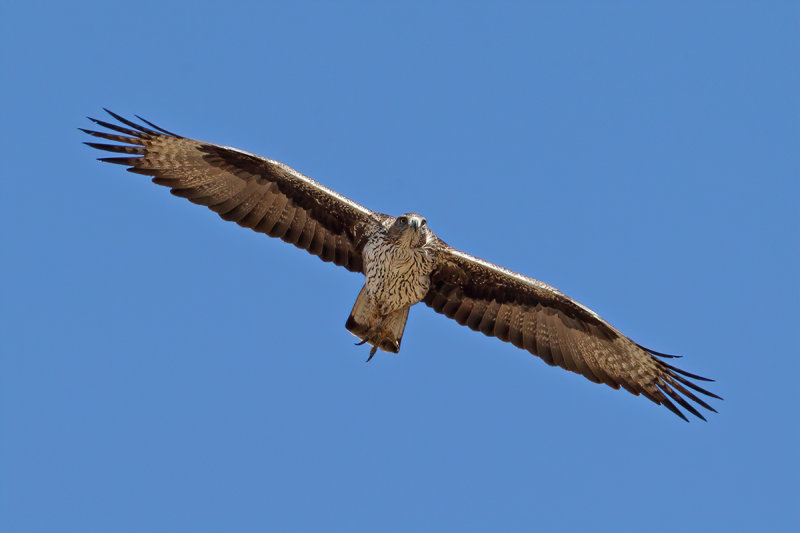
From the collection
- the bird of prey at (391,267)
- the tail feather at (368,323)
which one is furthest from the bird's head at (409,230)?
the tail feather at (368,323)

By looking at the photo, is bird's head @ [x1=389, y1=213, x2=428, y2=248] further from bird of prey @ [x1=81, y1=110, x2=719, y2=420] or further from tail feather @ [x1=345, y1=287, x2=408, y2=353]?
tail feather @ [x1=345, y1=287, x2=408, y2=353]

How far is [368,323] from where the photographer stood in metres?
13.7

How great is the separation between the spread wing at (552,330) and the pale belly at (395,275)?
0.76 metres

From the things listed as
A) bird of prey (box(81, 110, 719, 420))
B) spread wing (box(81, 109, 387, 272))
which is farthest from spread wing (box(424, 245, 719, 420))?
spread wing (box(81, 109, 387, 272))

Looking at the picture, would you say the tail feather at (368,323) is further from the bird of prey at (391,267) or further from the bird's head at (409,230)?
the bird's head at (409,230)

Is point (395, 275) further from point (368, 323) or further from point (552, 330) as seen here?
point (552, 330)

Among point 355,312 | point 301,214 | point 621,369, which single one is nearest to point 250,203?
point 301,214

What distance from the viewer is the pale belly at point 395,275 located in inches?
515

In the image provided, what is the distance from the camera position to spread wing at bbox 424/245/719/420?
14164 millimetres

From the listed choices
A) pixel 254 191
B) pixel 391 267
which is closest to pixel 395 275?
pixel 391 267

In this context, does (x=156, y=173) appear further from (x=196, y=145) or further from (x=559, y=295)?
(x=559, y=295)

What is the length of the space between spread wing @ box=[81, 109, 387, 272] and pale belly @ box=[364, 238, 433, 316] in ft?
1.67

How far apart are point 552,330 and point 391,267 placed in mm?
2229

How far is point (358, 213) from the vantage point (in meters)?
13.7
